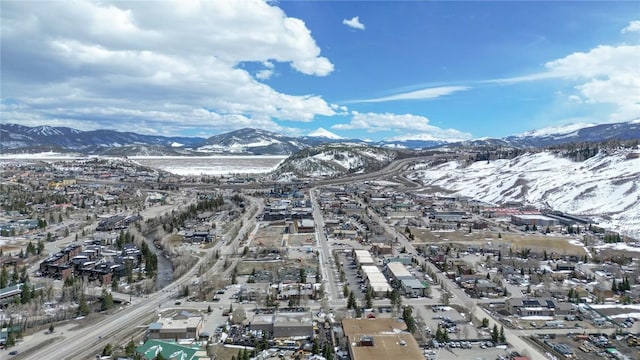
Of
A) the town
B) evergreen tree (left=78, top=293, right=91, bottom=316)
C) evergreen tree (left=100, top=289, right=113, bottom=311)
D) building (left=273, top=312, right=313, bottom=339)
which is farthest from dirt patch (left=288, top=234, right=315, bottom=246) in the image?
evergreen tree (left=78, top=293, right=91, bottom=316)

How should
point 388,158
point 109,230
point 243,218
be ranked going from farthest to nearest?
1. point 388,158
2. point 243,218
3. point 109,230

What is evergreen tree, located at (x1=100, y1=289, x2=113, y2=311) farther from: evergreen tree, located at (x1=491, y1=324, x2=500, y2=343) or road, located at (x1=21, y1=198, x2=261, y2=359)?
evergreen tree, located at (x1=491, y1=324, x2=500, y2=343)

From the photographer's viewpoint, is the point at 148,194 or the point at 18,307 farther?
the point at 148,194

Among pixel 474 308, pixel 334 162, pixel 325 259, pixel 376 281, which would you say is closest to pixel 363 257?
pixel 325 259

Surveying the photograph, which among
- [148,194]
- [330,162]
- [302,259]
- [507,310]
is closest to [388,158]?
[330,162]

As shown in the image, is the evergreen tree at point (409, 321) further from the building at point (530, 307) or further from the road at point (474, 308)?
the building at point (530, 307)

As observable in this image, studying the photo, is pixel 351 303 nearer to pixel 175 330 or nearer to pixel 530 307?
pixel 175 330

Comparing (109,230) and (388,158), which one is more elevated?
(388,158)

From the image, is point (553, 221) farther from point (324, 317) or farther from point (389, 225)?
point (324, 317)
